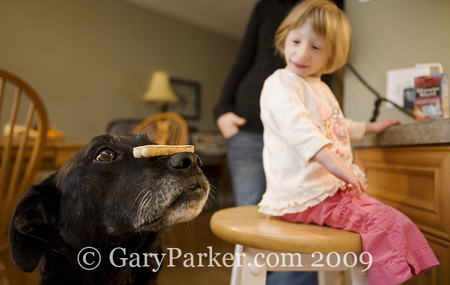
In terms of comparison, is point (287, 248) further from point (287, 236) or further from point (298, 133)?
point (298, 133)

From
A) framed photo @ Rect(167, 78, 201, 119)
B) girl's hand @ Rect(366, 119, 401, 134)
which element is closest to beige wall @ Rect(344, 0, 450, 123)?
girl's hand @ Rect(366, 119, 401, 134)

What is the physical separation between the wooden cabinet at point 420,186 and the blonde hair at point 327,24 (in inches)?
12.6

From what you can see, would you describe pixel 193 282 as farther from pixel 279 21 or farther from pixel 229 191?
pixel 229 191

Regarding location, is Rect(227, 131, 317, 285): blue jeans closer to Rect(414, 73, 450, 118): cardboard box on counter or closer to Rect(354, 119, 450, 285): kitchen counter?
Rect(354, 119, 450, 285): kitchen counter

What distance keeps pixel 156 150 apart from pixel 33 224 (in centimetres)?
31

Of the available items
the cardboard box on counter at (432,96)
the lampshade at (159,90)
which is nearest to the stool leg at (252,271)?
the cardboard box on counter at (432,96)

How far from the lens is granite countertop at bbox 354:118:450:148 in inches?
25.9

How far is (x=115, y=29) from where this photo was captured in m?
3.77

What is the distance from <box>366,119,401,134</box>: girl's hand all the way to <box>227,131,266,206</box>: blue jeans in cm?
27

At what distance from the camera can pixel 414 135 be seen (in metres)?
0.72

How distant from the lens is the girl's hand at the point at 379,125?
768 millimetres

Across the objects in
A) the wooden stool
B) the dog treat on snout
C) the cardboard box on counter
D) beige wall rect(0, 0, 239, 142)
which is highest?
beige wall rect(0, 0, 239, 142)

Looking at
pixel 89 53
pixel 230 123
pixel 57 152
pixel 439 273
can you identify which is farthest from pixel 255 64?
pixel 89 53

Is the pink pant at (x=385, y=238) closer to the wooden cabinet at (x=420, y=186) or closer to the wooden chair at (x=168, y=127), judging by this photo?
the wooden cabinet at (x=420, y=186)
